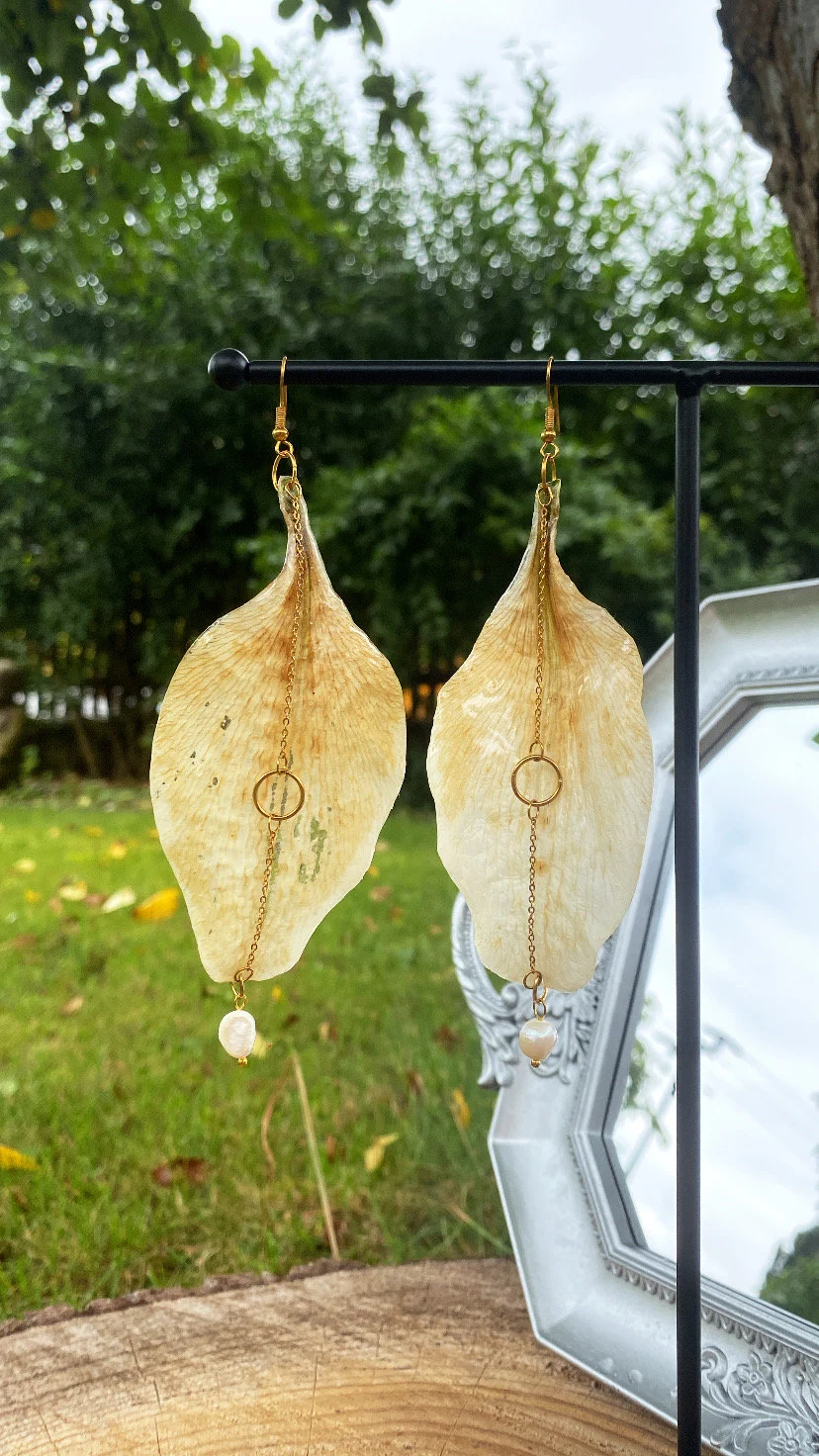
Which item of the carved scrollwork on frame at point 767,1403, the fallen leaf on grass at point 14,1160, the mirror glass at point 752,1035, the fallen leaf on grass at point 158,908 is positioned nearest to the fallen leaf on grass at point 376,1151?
the fallen leaf on grass at point 14,1160

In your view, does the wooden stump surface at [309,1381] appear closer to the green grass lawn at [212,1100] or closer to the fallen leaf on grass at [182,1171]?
the green grass lawn at [212,1100]

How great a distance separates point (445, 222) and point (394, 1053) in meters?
2.75

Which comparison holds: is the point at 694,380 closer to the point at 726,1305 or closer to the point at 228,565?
the point at 726,1305

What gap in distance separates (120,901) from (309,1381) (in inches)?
64.4

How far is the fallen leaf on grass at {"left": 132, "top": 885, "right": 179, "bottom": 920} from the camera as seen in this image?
2.19m

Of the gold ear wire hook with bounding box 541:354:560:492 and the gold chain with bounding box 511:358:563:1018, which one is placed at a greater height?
the gold ear wire hook with bounding box 541:354:560:492

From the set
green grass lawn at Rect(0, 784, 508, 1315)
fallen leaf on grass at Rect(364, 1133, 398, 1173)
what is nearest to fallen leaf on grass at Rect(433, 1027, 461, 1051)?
green grass lawn at Rect(0, 784, 508, 1315)

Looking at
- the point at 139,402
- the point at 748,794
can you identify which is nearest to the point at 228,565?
the point at 139,402

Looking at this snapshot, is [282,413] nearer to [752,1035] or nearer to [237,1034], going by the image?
[237,1034]

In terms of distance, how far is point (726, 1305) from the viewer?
0.69m

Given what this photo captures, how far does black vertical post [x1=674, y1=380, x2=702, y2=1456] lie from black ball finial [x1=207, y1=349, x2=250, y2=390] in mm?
→ 258

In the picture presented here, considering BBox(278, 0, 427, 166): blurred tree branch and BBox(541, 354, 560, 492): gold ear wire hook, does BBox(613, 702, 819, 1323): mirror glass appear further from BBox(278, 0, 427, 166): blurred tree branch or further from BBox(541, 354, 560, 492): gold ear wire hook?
BBox(278, 0, 427, 166): blurred tree branch

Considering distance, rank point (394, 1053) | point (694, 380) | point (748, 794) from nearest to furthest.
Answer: point (694, 380) → point (748, 794) → point (394, 1053)

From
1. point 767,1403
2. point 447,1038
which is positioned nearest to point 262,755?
point 767,1403
